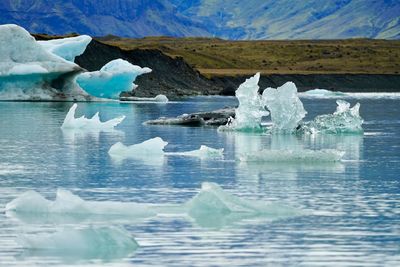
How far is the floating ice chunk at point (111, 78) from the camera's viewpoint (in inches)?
2675

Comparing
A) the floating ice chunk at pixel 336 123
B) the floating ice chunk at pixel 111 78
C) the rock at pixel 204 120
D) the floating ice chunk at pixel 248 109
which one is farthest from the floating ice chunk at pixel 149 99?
the floating ice chunk at pixel 336 123

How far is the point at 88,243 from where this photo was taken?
612 inches

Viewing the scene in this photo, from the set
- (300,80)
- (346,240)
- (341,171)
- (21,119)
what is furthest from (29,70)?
(300,80)

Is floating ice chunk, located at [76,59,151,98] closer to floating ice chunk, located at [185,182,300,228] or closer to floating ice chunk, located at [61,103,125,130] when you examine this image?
floating ice chunk, located at [61,103,125,130]

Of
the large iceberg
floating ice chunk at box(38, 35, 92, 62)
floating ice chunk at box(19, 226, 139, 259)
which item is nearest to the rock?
the large iceberg

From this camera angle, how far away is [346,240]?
17.0m

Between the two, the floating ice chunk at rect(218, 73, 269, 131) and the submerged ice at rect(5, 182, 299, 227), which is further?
the floating ice chunk at rect(218, 73, 269, 131)

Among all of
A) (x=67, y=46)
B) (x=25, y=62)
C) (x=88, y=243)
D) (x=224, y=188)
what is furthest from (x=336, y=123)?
(x=67, y=46)

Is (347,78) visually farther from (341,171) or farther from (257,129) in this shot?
(341,171)

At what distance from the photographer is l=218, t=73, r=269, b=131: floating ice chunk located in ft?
132

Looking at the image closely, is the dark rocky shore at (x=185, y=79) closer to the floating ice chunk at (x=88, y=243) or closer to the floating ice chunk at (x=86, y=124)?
the floating ice chunk at (x=86, y=124)

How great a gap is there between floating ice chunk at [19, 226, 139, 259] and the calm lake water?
0.06m

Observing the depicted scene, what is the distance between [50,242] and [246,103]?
25004 mm

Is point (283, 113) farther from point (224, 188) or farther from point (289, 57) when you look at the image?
point (289, 57)
